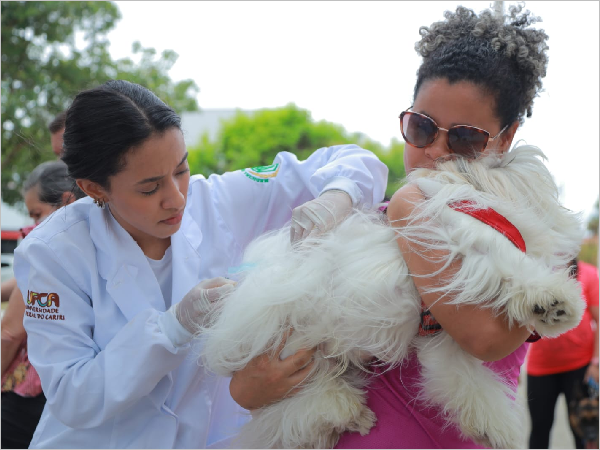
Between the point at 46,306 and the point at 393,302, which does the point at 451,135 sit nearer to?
the point at 393,302

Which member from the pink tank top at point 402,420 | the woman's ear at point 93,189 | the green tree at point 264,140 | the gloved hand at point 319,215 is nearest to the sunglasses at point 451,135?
the gloved hand at point 319,215

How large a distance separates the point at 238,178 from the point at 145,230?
446 millimetres

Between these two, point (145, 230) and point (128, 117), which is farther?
point (145, 230)

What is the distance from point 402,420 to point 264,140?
35.6 ft

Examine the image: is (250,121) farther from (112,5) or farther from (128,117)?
(128,117)

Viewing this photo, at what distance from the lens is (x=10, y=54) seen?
9.11 m

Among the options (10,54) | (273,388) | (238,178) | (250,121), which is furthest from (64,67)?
(273,388)

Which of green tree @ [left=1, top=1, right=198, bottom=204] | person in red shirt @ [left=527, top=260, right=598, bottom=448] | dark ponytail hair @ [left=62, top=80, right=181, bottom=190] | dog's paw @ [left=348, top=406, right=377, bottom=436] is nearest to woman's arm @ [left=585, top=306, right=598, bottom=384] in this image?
person in red shirt @ [left=527, top=260, right=598, bottom=448]

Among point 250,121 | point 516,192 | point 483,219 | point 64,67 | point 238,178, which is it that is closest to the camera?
point 483,219

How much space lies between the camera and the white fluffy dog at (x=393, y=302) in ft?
4.34

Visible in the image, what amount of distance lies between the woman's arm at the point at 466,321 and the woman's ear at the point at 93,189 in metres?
1.04

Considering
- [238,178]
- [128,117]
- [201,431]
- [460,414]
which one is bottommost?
[201,431]

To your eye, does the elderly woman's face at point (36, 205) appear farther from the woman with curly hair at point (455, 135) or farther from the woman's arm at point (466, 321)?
the woman's arm at point (466, 321)

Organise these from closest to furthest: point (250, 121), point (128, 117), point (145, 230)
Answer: point (128, 117) → point (145, 230) → point (250, 121)
